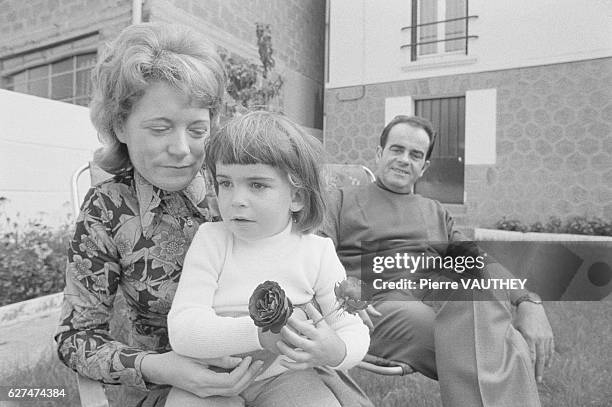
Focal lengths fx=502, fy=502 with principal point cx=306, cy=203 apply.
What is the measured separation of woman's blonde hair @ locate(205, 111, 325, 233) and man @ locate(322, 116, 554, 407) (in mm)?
197

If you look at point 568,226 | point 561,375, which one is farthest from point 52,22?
point 561,375

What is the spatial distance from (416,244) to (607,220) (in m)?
0.48

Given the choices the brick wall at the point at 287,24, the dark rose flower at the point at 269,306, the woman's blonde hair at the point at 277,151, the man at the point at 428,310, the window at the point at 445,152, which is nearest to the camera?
the dark rose flower at the point at 269,306

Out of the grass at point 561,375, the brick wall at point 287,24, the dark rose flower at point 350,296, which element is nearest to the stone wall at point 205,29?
the brick wall at point 287,24

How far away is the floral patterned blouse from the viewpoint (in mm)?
605

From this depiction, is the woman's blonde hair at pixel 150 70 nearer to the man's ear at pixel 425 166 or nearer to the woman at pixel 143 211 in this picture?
the woman at pixel 143 211

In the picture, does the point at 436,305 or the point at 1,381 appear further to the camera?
the point at 1,381

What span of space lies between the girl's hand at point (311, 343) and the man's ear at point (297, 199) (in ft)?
0.41

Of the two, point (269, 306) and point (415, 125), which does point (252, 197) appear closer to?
point (269, 306)

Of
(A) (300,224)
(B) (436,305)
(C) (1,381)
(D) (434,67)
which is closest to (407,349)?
(B) (436,305)

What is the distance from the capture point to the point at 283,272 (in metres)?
0.59

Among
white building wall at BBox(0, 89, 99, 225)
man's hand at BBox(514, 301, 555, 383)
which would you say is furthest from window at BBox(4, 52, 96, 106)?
man's hand at BBox(514, 301, 555, 383)

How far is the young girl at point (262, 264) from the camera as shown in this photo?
535mm

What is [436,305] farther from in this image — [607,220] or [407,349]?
[607,220]
